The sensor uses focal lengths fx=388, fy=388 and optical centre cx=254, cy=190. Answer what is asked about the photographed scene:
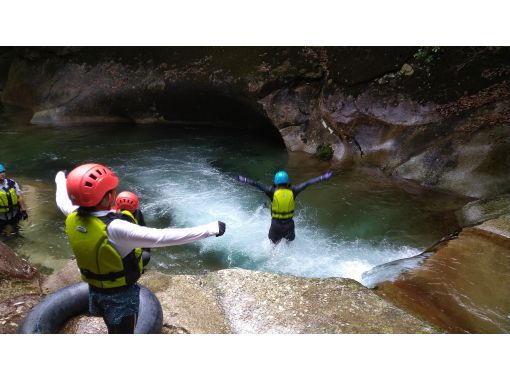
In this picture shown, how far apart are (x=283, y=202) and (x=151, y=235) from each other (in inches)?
168

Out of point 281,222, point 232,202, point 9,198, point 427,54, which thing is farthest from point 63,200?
point 427,54

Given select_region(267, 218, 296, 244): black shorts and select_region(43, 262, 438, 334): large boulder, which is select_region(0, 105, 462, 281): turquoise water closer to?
select_region(267, 218, 296, 244): black shorts

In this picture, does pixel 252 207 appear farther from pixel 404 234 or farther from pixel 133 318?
pixel 133 318

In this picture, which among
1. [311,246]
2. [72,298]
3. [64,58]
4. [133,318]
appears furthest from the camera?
[64,58]

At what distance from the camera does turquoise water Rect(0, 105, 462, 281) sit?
296 inches

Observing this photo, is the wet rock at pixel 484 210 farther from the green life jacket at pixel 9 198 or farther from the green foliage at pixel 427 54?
the green life jacket at pixel 9 198

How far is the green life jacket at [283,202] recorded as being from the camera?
22.1 ft

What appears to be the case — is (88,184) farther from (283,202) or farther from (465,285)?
(465,285)

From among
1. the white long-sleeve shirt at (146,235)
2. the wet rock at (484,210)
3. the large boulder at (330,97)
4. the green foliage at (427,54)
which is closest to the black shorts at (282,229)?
the wet rock at (484,210)

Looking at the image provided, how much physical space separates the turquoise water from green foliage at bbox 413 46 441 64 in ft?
11.3

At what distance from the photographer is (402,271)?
19.1ft

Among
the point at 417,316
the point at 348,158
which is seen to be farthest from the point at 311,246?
the point at 348,158

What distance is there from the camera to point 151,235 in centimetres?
266
